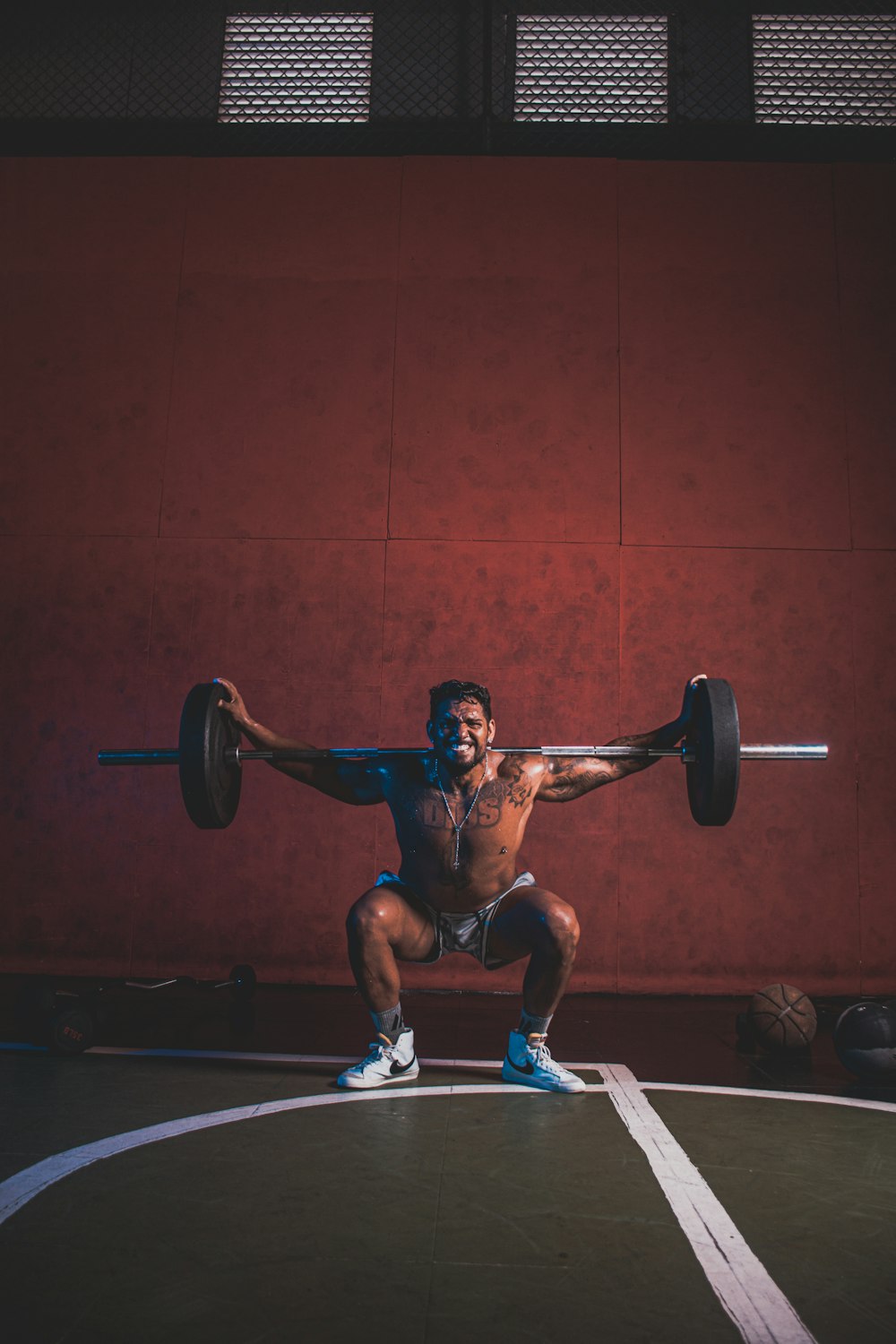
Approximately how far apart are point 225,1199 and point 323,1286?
0.47 m

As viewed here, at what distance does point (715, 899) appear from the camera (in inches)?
196

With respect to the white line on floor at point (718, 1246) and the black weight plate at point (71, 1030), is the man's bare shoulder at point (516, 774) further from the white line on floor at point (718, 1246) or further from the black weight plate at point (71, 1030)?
the black weight plate at point (71, 1030)

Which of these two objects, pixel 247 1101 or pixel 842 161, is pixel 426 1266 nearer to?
pixel 247 1101

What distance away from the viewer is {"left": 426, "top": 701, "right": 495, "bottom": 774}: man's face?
3.25 m

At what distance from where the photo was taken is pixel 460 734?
3.25 metres

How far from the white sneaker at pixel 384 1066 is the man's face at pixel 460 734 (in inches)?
35.7

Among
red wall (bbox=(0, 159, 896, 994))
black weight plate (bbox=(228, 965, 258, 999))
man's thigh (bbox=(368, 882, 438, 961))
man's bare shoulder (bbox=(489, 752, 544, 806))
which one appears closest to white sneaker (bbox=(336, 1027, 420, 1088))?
man's thigh (bbox=(368, 882, 438, 961))

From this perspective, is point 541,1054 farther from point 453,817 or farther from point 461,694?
point 461,694

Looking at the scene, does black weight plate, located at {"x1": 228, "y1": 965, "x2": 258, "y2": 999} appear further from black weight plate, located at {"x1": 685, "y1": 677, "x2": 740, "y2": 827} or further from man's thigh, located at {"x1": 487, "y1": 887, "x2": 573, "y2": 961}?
black weight plate, located at {"x1": 685, "y1": 677, "x2": 740, "y2": 827}

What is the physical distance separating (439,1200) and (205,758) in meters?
1.64

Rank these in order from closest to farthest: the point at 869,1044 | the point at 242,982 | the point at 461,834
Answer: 1. the point at 869,1044
2. the point at 461,834
3. the point at 242,982

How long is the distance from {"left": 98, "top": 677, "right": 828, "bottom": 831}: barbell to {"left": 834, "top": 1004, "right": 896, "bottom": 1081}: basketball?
0.81 m

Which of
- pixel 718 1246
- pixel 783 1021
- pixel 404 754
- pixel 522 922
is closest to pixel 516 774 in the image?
pixel 404 754

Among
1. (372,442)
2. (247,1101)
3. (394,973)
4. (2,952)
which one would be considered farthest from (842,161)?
(2,952)
